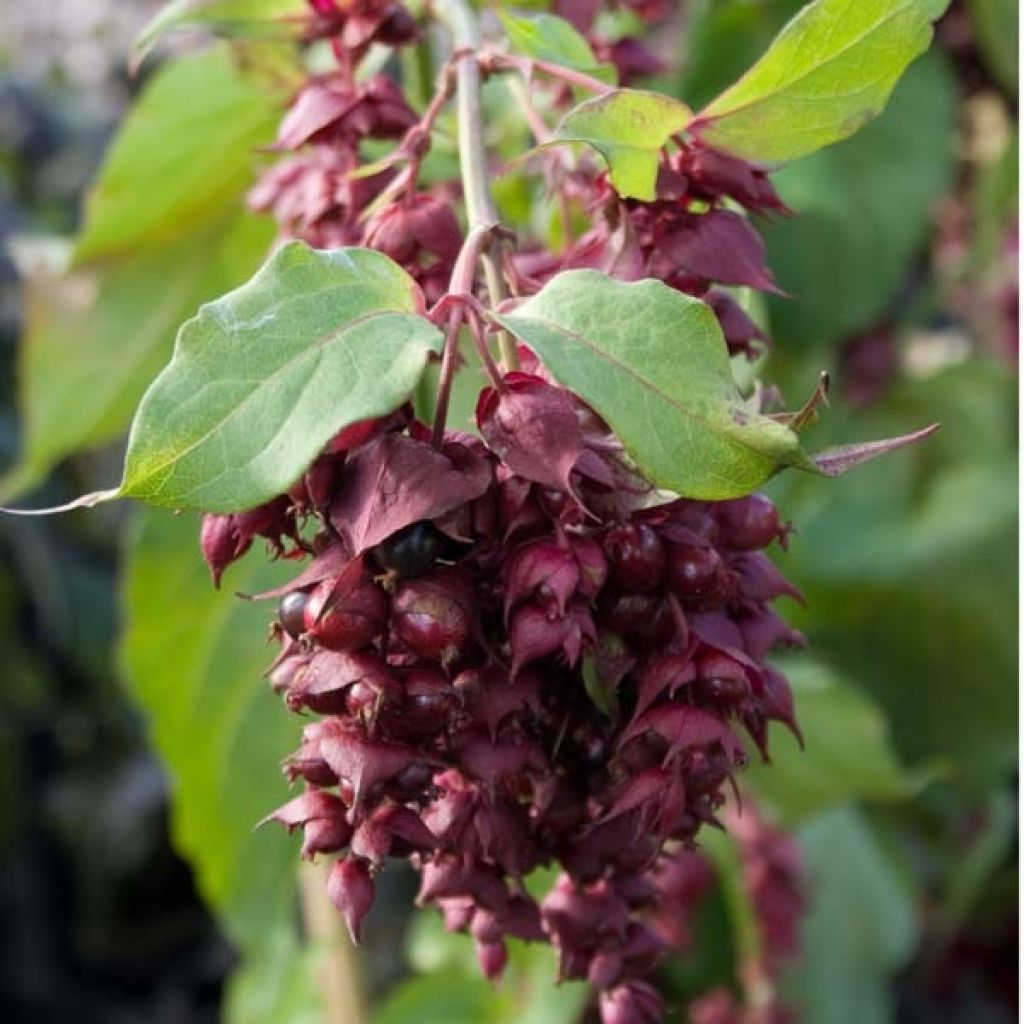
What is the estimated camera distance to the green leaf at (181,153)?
741 mm

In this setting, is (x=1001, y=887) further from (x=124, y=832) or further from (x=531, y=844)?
(x=124, y=832)

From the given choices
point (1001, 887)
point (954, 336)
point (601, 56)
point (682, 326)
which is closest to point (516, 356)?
point (682, 326)

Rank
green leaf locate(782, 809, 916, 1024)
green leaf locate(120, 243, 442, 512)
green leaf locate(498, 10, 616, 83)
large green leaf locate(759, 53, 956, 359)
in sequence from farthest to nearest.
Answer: green leaf locate(782, 809, 916, 1024), large green leaf locate(759, 53, 956, 359), green leaf locate(498, 10, 616, 83), green leaf locate(120, 243, 442, 512)

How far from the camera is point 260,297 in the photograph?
13.8 inches

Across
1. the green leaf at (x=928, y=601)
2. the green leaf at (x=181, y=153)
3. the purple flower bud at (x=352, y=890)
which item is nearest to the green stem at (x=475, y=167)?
the purple flower bud at (x=352, y=890)

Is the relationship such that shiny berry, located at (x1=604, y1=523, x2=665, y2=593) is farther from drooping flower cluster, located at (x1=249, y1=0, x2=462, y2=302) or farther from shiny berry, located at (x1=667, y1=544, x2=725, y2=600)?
drooping flower cluster, located at (x1=249, y1=0, x2=462, y2=302)

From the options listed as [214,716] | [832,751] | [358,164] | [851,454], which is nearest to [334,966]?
[214,716]

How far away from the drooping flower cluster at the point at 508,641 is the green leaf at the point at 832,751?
376mm

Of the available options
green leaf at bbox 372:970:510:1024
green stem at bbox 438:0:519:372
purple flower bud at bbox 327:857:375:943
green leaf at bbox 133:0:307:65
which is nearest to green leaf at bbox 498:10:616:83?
green stem at bbox 438:0:519:372

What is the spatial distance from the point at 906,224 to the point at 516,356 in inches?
24.6

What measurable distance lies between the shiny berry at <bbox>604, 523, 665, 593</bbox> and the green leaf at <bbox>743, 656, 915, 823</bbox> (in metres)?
0.42

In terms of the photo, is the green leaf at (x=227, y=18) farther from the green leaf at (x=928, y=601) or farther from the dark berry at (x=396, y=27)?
the green leaf at (x=928, y=601)

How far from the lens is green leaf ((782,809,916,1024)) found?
3.60ft

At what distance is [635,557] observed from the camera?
0.36 m
